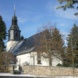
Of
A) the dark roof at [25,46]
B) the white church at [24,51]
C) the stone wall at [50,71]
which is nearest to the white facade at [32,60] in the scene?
the white church at [24,51]

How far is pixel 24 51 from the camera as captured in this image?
3044 inches

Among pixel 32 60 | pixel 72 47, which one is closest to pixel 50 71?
pixel 72 47

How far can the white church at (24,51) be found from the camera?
217 feet

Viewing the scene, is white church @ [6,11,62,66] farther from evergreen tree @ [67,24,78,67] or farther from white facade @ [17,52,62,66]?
evergreen tree @ [67,24,78,67]

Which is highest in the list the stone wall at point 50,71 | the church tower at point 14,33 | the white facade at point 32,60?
the church tower at point 14,33

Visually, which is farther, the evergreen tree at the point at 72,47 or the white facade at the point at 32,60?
the white facade at the point at 32,60

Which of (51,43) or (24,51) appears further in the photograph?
(24,51)

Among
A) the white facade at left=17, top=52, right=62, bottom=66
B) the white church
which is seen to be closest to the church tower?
the white church


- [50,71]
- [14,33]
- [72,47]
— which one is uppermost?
[14,33]

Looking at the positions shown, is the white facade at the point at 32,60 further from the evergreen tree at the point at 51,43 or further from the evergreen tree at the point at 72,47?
the evergreen tree at the point at 72,47

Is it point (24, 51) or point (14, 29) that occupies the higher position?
point (14, 29)

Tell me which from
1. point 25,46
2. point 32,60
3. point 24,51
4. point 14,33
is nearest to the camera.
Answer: point 32,60

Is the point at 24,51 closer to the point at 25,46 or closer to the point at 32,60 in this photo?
the point at 25,46

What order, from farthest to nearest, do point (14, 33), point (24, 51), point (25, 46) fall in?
1. point (14, 33)
2. point (25, 46)
3. point (24, 51)
